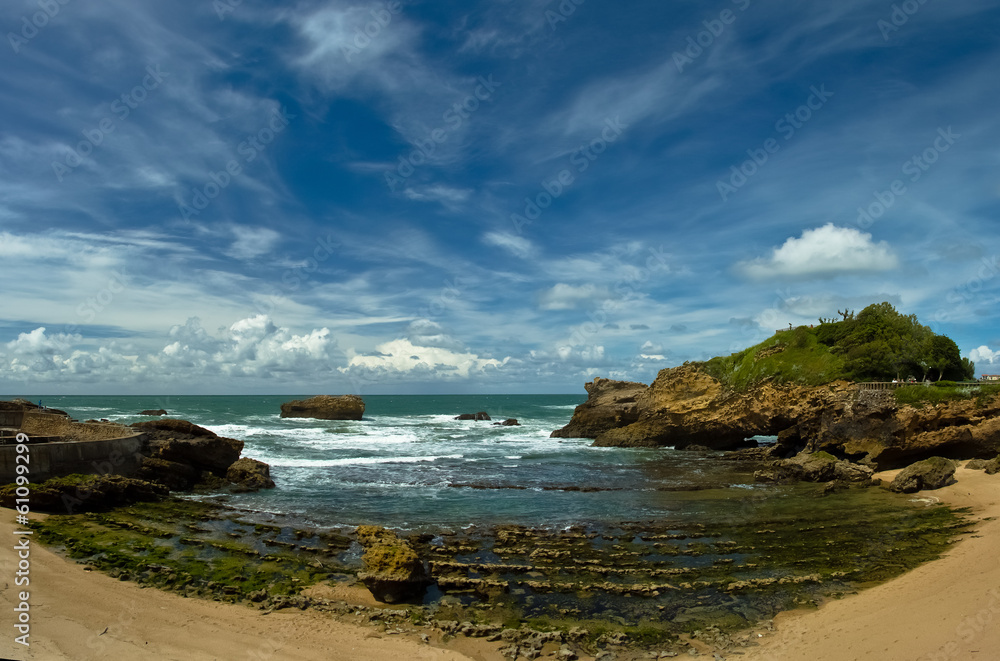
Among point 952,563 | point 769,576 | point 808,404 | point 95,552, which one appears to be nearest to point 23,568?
point 95,552

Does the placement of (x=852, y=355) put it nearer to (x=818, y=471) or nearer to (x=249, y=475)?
(x=818, y=471)

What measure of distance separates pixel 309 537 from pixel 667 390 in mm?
39910

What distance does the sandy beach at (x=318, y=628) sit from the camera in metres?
9.27

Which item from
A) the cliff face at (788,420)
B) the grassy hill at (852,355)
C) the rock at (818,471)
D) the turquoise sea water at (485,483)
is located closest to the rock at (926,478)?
the rock at (818,471)

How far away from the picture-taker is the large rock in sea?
259ft

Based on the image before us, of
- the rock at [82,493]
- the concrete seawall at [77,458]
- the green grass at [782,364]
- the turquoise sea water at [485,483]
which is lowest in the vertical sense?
the turquoise sea water at [485,483]

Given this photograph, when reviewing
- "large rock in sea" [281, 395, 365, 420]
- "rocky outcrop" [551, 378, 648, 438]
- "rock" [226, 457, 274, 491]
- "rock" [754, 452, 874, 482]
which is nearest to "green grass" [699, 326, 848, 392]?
"rocky outcrop" [551, 378, 648, 438]

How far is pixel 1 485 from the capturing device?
17.6m

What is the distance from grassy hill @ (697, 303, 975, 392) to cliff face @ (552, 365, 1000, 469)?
1181 millimetres

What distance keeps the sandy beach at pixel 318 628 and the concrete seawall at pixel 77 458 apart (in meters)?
7.62

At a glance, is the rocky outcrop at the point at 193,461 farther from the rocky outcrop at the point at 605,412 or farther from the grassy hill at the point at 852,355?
the grassy hill at the point at 852,355

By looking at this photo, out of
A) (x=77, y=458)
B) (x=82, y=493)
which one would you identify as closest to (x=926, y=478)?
(x=82, y=493)

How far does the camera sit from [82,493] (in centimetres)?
1855

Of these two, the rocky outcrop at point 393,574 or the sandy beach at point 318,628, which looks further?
the rocky outcrop at point 393,574
